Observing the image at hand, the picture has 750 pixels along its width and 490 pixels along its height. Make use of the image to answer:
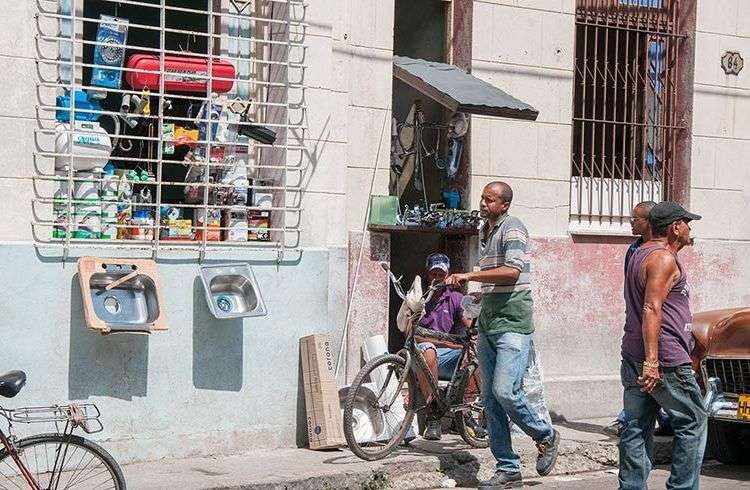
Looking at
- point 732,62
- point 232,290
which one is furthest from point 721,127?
point 232,290

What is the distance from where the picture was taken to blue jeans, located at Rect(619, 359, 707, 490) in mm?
6691

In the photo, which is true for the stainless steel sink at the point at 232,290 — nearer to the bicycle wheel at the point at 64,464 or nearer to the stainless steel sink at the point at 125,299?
the stainless steel sink at the point at 125,299

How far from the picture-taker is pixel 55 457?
20.2 feet

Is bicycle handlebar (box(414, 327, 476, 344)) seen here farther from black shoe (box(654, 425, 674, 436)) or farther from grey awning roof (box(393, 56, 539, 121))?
black shoe (box(654, 425, 674, 436))

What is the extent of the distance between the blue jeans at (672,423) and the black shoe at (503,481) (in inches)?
49.8

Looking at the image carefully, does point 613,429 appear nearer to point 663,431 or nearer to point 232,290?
point 663,431

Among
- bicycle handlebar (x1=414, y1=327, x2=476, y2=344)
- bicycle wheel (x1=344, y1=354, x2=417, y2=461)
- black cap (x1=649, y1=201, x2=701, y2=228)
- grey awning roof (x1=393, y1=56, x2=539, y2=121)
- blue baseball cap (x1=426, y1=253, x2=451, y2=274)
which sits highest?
grey awning roof (x1=393, y1=56, x2=539, y2=121)

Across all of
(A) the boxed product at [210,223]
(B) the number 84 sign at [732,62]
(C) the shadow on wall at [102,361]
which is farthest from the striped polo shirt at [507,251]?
(B) the number 84 sign at [732,62]

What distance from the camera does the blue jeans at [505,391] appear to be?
796 cm

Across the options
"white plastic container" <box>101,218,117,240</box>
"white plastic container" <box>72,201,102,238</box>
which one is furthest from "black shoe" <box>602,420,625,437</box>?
"white plastic container" <box>72,201,102,238</box>

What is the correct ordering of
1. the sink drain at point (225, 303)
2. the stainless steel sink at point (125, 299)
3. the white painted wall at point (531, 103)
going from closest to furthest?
the stainless steel sink at point (125, 299) → the sink drain at point (225, 303) → the white painted wall at point (531, 103)

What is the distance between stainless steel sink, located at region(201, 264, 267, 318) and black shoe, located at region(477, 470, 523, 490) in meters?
1.96

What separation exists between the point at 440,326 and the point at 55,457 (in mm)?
4236

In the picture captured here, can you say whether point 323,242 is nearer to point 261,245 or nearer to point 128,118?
point 261,245
